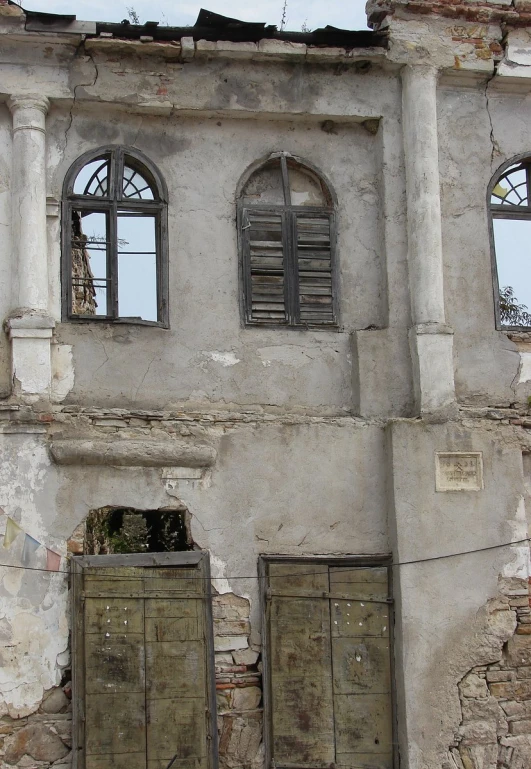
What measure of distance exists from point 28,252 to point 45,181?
25.5 inches

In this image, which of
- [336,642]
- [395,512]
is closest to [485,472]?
[395,512]

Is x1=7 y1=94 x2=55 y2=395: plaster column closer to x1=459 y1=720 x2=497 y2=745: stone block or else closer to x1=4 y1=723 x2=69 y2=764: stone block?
x1=4 y1=723 x2=69 y2=764: stone block

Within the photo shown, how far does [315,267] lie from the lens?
1020cm

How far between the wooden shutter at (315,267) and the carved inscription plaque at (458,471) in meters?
1.43

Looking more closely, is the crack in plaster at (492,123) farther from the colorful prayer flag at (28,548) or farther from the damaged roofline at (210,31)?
the colorful prayer flag at (28,548)

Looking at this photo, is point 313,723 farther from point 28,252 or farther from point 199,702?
point 28,252

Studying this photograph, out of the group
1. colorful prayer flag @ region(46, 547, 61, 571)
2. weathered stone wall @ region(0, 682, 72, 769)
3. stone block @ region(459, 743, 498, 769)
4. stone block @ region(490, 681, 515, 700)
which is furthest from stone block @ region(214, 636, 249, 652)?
stone block @ region(490, 681, 515, 700)

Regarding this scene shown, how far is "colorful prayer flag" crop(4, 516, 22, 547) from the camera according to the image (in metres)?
9.11

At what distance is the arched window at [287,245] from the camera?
10.1 m

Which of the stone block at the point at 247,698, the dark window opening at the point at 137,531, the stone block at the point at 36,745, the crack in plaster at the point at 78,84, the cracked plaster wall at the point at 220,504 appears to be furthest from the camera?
the crack in plaster at the point at 78,84

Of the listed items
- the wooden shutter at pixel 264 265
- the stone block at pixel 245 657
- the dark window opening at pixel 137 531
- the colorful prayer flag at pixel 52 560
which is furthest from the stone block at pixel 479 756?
the wooden shutter at pixel 264 265

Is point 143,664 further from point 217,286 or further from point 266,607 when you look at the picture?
point 217,286

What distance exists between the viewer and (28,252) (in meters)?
9.53

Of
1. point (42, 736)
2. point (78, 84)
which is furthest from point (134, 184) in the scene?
point (42, 736)
